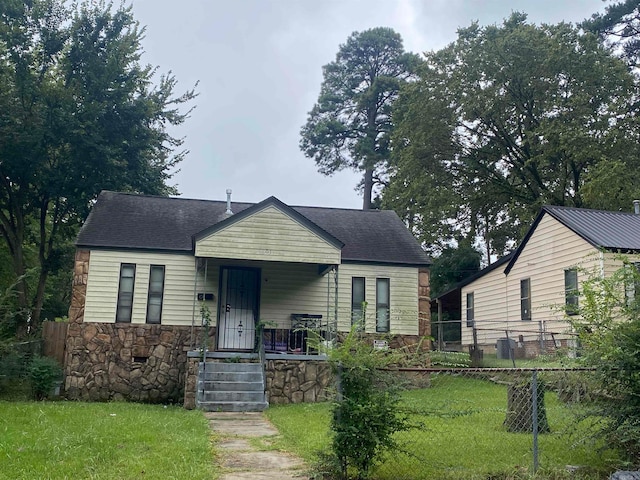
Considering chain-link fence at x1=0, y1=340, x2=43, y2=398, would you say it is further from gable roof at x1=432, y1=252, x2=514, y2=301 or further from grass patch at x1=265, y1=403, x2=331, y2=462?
gable roof at x1=432, y1=252, x2=514, y2=301

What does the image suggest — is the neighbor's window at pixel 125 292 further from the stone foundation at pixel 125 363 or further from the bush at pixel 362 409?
the bush at pixel 362 409

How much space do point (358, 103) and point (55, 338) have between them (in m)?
24.2

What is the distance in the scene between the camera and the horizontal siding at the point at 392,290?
15.7 meters

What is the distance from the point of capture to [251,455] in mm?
7012

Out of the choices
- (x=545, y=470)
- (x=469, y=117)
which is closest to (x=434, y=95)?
(x=469, y=117)

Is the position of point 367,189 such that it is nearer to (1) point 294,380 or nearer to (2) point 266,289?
(2) point 266,289

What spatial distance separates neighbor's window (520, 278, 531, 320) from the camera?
17.9 meters

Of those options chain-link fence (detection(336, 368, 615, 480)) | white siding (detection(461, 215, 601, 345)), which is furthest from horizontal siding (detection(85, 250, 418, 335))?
chain-link fence (detection(336, 368, 615, 480))

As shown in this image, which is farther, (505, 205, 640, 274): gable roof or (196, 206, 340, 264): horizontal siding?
(505, 205, 640, 274): gable roof

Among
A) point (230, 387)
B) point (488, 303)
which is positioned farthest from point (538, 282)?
point (230, 387)

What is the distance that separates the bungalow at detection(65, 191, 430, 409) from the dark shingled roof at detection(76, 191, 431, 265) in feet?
0.16

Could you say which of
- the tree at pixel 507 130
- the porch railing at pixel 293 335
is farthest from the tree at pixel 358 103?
the porch railing at pixel 293 335

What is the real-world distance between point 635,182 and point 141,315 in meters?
18.0

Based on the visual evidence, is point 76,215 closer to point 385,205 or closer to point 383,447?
point 385,205
